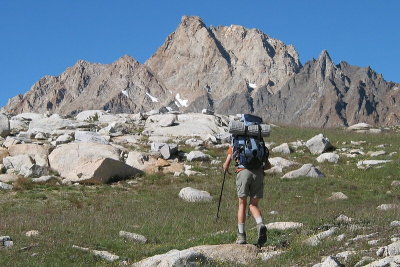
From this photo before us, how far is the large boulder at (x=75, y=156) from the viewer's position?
31716 mm

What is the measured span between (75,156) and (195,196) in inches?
366

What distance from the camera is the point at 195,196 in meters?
25.5

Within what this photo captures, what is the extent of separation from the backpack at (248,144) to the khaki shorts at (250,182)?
13 centimetres

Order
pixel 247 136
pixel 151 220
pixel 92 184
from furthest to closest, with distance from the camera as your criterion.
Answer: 1. pixel 92 184
2. pixel 151 220
3. pixel 247 136

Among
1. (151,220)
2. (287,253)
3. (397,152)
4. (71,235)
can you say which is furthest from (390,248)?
(397,152)

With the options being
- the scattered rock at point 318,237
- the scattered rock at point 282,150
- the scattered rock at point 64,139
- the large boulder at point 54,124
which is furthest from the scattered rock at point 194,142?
the scattered rock at point 318,237

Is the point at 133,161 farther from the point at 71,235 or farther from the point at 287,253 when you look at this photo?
the point at 287,253

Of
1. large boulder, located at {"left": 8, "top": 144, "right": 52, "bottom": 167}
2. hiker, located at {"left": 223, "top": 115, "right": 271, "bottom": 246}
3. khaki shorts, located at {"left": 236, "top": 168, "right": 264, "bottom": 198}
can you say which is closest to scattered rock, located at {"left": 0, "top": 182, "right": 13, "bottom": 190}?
large boulder, located at {"left": 8, "top": 144, "right": 52, "bottom": 167}

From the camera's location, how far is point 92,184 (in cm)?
3000

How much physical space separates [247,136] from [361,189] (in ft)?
52.0

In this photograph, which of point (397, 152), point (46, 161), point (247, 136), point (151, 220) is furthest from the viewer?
point (397, 152)

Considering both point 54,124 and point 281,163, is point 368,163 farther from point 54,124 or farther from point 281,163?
point 54,124

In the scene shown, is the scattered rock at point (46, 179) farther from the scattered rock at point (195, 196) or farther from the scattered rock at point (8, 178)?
the scattered rock at point (195, 196)

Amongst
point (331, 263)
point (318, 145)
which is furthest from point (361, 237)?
point (318, 145)
